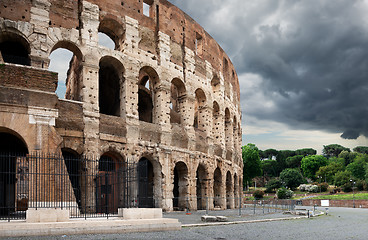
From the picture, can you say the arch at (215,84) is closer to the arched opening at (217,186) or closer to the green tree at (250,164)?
the arched opening at (217,186)

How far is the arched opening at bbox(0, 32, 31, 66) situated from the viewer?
16812mm

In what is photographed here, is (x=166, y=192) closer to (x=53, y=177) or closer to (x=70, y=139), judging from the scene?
(x=70, y=139)

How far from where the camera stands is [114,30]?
2025 centimetres

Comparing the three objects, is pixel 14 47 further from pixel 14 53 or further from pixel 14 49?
pixel 14 53

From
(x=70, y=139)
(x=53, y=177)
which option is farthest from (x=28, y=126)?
(x=70, y=139)

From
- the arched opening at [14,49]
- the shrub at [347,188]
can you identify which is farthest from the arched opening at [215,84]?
the shrub at [347,188]

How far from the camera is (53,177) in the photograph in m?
12.5

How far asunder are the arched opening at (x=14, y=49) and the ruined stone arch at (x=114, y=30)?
416 centimetres

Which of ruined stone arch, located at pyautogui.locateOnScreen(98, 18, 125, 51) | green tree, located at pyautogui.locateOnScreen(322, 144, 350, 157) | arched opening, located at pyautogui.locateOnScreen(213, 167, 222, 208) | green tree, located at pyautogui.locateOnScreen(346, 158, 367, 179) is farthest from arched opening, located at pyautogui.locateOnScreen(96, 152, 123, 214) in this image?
green tree, located at pyautogui.locateOnScreen(322, 144, 350, 157)

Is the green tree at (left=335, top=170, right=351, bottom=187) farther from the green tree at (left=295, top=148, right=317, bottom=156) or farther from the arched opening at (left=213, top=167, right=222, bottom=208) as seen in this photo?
the green tree at (left=295, top=148, right=317, bottom=156)

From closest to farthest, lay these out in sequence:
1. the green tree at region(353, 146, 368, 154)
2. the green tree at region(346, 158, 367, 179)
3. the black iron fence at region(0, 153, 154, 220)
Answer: the black iron fence at region(0, 153, 154, 220)
the green tree at region(346, 158, 367, 179)
the green tree at region(353, 146, 368, 154)

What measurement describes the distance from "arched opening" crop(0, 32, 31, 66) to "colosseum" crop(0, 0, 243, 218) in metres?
0.05

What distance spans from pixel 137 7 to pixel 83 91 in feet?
20.8

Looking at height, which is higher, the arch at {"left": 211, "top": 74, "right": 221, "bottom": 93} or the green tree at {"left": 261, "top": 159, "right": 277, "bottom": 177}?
the arch at {"left": 211, "top": 74, "right": 221, "bottom": 93}
